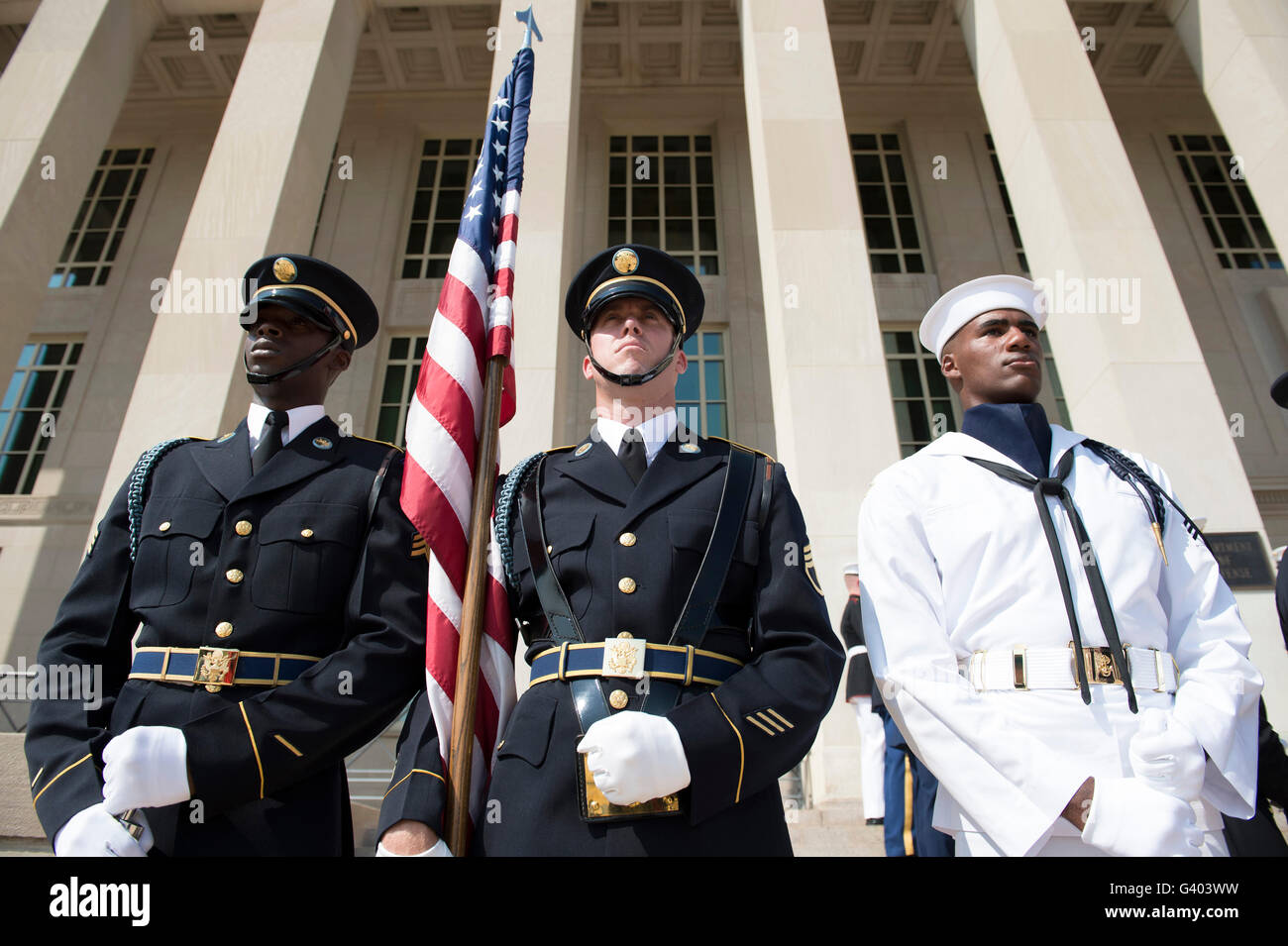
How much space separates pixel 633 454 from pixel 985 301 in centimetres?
156

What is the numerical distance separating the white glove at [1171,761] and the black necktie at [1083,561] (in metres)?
0.16

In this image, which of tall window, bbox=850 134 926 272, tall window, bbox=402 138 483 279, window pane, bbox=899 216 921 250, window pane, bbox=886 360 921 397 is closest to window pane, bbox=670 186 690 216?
tall window, bbox=850 134 926 272

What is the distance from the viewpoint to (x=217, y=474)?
2.73 m

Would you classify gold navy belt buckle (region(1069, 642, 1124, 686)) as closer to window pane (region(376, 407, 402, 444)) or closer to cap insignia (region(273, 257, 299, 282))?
cap insignia (region(273, 257, 299, 282))

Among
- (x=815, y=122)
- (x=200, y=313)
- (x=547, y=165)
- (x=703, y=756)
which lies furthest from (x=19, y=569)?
(x=703, y=756)

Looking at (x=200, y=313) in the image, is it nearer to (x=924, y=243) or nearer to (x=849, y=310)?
(x=849, y=310)

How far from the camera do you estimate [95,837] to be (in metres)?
2.03

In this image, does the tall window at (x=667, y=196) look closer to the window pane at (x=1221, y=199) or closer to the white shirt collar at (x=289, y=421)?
the window pane at (x=1221, y=199)

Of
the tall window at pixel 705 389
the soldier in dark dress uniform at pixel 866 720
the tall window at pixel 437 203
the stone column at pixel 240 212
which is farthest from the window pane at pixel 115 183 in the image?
the soldier in dark dress uniform at pixel 866 720

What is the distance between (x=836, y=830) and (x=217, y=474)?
4.89m

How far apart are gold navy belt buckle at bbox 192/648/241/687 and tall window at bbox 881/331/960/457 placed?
Answer: 11.8m

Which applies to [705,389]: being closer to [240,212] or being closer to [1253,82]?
[240,212]

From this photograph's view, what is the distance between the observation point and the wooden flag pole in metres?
2.13

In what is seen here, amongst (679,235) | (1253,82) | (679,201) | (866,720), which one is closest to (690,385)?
(679,235)
